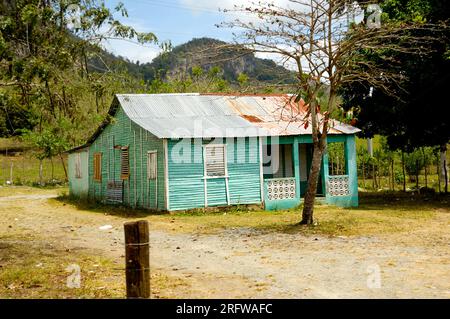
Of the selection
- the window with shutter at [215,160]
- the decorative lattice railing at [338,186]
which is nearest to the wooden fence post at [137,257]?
the window with shutter at [215,160]

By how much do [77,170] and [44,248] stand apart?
57.7 feet

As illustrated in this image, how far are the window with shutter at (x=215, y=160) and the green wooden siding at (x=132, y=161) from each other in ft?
5.43

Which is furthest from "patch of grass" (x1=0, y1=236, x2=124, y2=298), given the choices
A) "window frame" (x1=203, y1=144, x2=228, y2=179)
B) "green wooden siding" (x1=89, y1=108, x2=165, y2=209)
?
"window frame" (x1=203, y1=144, x2=228, y2=179)

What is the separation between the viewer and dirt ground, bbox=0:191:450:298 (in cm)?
827

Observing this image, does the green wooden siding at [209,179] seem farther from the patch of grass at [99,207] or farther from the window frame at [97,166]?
the window frame at [97,166]

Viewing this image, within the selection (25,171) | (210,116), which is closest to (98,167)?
(210,116)

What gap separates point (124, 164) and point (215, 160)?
15.9ft

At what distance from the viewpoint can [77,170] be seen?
97.3 ft

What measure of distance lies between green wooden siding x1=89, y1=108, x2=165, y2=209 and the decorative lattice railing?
21.2ft

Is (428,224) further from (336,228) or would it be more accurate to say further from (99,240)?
(99,240)

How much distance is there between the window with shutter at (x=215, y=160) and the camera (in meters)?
20.5

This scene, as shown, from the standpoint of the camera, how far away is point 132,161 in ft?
74.9

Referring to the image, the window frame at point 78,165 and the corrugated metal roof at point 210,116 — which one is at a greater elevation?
the corrugated metal roof at point 210,116

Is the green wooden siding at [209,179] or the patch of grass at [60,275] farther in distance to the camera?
the green wooden siding at [209,179]
